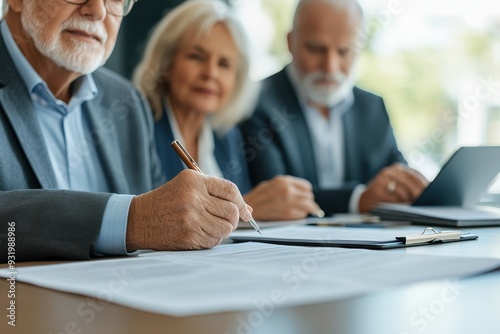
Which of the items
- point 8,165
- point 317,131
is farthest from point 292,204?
point 317,131

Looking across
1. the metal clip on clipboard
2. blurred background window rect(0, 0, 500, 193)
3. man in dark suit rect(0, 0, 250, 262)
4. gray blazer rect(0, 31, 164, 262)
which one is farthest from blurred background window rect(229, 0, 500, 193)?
the metal clip on clipboard

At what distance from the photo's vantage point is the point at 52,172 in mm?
1329

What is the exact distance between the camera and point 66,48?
1478mm

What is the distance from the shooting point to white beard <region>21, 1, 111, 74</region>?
4.83 feet

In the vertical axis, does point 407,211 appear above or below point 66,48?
below

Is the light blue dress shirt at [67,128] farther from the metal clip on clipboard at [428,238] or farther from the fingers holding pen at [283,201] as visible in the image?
the metal clip on clipboard at [428,238]

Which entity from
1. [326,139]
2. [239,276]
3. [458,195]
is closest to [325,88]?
[326,139]

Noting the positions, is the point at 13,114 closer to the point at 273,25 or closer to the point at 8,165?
the point at 8,165

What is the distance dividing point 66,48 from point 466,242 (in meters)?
0.90

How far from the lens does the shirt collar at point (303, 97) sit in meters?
2.72

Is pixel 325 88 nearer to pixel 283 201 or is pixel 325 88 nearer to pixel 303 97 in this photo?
pixel 303 97

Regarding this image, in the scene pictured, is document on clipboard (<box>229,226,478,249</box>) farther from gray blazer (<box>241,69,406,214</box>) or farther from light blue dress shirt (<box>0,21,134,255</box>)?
gray blazer (<box>241,69,406,214</box>)

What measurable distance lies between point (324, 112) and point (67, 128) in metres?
1.46

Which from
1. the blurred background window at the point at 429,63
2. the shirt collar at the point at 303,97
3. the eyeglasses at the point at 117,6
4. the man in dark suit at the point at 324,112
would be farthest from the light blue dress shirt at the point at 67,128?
the blurred background window at the point at 429,63
